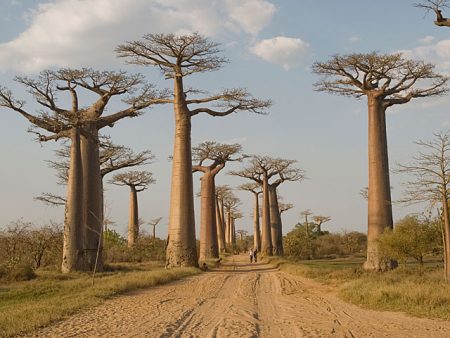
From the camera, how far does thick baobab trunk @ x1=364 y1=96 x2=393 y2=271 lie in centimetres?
1445

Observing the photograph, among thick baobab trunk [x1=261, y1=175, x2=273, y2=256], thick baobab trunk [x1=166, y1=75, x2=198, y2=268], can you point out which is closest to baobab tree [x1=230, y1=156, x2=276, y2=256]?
thick baobab trunk [x1=261, y1=175, x2=273, y2=256]

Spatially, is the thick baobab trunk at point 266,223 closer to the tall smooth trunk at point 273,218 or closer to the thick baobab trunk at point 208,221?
the tall smooth trunk at point 273,218

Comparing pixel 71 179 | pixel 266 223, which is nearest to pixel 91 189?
pixel 71 179

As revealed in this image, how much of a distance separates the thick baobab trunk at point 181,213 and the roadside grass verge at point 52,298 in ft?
7.42

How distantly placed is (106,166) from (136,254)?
4958 mm

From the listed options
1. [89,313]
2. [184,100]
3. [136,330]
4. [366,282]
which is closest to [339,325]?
[136,330]

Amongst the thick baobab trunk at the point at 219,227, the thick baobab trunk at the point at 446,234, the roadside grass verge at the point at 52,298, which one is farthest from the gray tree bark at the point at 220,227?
the thick baobab trunk at the point at 446,234

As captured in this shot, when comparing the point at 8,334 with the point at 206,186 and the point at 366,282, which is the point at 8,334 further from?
the point at 206,186

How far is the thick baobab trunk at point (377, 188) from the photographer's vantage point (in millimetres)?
14445

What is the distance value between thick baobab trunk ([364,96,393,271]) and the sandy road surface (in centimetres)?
566

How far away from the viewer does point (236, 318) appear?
6.28 meters

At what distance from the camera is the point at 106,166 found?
22.3 meters

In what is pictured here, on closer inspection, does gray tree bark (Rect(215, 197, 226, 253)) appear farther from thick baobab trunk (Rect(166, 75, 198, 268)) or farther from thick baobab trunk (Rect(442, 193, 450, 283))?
thick baobab trunk (Rect(442, 193, 450, 283))

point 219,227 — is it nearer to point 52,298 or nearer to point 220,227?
point 220,227
